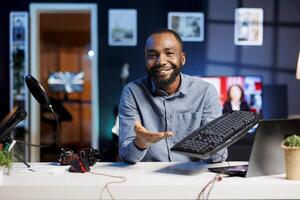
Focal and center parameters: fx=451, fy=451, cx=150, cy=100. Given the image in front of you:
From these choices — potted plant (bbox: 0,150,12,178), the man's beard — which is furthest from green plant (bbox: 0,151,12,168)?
the man's beard

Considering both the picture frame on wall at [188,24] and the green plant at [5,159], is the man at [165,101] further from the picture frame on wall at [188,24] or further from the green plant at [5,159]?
the picture frame on wall at [188,24]

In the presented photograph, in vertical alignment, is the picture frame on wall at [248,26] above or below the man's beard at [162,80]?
above

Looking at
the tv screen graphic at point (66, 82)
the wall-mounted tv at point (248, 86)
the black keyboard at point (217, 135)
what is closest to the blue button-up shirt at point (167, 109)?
the black keyboard at point (217, 135)

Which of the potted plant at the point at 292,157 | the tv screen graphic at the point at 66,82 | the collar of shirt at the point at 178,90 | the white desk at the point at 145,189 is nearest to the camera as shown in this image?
the white desk at the point at 145,189

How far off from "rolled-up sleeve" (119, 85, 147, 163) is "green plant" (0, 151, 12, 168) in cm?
39

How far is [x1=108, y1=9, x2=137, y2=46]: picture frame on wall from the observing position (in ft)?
16.3

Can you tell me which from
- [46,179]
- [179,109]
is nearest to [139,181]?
[46,179]

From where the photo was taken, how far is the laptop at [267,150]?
130cm

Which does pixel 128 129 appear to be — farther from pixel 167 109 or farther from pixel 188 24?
pixel 188 24

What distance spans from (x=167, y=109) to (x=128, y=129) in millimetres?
210

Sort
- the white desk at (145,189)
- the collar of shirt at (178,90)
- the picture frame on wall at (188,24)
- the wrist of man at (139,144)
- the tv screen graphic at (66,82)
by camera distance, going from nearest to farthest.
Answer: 1. the white desk at (145,189)
2. the wrist of man at (139,144)
3. the collar of shirt at (178,90)
4. the picture frame on wall at (188,24)
5. the tv screen graphic at (66,82)

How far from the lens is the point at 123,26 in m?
4.98

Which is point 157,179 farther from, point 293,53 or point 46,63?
point 46,63

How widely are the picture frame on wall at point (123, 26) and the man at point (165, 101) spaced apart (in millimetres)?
3154
